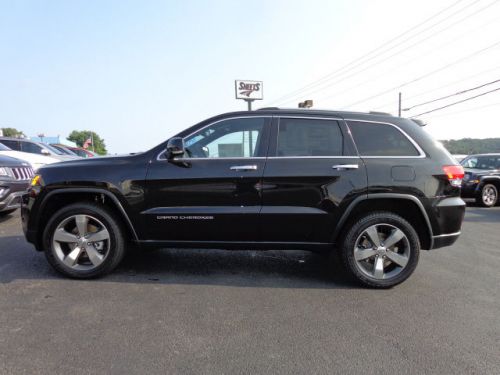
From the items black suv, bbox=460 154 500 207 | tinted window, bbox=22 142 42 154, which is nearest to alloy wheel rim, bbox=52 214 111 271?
tinted window, bbox=22 142 42 154

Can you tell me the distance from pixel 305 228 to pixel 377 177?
34.8 inches

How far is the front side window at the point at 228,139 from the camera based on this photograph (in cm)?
365

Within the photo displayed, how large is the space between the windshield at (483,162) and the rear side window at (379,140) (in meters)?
9.00

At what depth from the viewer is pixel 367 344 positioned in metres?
2.53

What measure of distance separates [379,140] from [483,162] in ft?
30.9

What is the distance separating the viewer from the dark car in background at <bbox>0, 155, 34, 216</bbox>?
5.90 meters

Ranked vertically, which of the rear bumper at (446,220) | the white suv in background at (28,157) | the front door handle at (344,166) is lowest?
the rear bumper at (446,220)

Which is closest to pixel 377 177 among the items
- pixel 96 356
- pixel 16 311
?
pixel 96 356

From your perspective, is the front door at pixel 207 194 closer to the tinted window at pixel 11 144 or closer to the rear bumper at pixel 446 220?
the rear bumper at pixel 446 220

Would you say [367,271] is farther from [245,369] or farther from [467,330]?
[245,369]

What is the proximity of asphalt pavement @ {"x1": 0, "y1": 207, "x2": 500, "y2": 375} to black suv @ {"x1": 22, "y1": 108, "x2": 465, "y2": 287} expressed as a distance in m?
0.39

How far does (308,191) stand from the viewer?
3.47m

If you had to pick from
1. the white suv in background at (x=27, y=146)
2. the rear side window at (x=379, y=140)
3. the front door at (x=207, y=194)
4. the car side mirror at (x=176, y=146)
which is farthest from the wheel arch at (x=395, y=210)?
the white suv in background at (x=27, y=146)

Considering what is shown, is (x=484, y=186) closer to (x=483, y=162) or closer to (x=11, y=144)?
(x=483, y=162)
